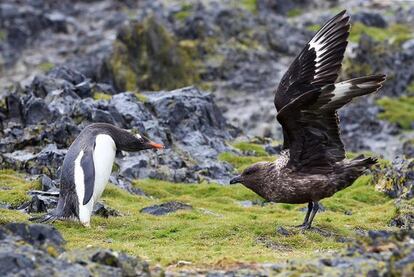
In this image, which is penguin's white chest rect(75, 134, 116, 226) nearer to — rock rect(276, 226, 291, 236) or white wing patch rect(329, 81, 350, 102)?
rock rect(276, 226, 291, 236)

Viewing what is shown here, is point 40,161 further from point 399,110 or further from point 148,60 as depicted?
point 399,110

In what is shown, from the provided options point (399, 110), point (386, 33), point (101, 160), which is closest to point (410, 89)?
point (399, 110)

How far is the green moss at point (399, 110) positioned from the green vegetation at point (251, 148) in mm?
18205

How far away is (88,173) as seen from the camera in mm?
19688

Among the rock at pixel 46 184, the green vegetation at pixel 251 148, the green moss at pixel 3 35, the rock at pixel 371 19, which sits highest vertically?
the rock at pixel 371 19

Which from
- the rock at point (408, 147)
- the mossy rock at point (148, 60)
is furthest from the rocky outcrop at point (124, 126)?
the mossy rock at point (148, 60)

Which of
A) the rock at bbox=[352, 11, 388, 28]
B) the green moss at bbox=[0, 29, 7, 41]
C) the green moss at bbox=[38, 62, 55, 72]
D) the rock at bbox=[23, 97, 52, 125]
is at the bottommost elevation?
the rock at bbox=[23, 97, 52, 125]

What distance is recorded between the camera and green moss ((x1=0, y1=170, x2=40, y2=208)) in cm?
2258

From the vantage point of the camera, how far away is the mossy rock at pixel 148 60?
57.5 metres

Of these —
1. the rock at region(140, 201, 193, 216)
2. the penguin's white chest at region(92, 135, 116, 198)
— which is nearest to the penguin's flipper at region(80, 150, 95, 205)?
the penguin's white chest at region(92, 135, 116, 198)

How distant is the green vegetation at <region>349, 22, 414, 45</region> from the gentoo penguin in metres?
52.7

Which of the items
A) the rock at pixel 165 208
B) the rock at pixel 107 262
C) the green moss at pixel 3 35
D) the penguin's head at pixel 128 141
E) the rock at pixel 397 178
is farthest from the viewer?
the green moss at pixel 3 35

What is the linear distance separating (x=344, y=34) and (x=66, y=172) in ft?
26.3

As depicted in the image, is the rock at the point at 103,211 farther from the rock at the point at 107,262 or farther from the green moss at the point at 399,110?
the green moss at the point at 399,110
